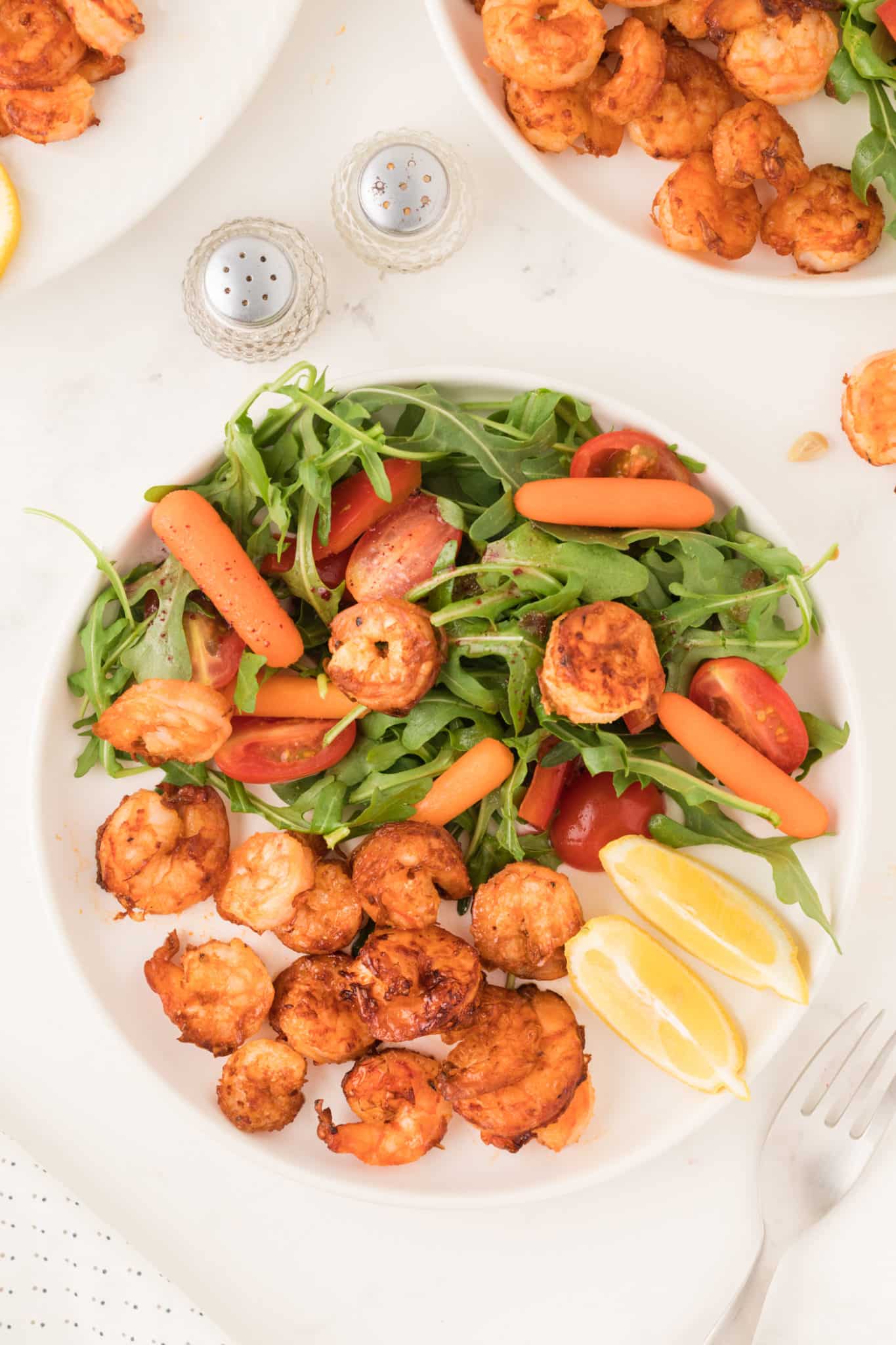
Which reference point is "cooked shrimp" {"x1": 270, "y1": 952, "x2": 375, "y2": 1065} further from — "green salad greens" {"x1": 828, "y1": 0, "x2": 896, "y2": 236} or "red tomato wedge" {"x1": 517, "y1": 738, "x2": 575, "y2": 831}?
"green salad greens" {"x1": 828, "y1": 0, "x2": 896, "y2": 236}

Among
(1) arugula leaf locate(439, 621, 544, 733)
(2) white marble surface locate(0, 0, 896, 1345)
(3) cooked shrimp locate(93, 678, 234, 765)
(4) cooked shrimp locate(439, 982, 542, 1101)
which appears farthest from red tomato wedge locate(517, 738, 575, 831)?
(2) white marble surface locate(0, 0, 896, 1345)

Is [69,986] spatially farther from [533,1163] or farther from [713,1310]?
[713,1310]

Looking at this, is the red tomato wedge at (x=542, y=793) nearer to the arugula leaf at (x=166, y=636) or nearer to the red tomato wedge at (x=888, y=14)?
the arugula leaf at (x=166, y=636)

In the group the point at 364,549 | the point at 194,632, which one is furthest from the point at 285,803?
the point at 364,549

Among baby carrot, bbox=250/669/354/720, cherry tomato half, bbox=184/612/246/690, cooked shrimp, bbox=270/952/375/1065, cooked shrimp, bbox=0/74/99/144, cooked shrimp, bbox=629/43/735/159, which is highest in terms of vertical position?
cooked shrimp, bbox=0/74/99/144

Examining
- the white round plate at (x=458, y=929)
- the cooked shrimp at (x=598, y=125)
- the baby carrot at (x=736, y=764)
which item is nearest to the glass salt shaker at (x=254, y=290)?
the white round plate at (x=458, y=929)

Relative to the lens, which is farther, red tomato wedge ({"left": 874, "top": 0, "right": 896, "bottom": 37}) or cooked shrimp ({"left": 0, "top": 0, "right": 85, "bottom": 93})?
cooked shrimp ({"left": 0, "top": 0, "right": 85, "bottom": 93})
